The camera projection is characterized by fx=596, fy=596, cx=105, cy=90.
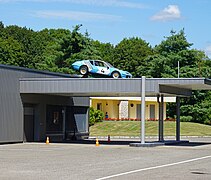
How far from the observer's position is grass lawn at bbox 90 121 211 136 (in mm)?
54000

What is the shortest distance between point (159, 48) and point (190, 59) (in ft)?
15.5

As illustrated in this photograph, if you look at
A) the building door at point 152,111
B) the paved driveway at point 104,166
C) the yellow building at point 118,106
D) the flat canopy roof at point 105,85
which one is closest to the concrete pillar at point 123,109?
the yellow building at point 118,106

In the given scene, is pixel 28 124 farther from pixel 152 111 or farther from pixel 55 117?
pixel 152 111

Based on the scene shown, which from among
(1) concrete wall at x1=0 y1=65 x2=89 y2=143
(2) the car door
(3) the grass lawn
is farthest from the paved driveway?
(3) the grass lawn

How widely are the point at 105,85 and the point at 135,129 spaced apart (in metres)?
22.8

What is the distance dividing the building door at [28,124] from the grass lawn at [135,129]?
15.8 metres

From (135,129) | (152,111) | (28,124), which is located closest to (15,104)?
(28,124)

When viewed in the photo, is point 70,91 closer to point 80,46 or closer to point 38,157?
point 38,157

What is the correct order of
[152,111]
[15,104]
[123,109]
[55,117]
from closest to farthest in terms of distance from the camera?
1. [15,104]
2. [55,117]
3. [123,109]
4. [152,111]

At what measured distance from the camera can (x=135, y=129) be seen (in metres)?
56.3

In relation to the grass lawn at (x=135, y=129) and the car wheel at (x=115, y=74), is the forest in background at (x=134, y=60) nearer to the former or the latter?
the grass lawn at (x=135, y=129)

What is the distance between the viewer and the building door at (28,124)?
37509 mm

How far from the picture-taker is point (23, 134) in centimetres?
3688

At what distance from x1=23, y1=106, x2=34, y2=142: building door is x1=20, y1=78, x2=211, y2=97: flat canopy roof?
2.12 m
